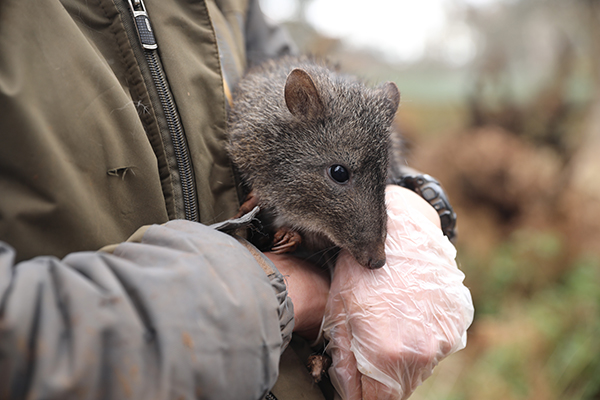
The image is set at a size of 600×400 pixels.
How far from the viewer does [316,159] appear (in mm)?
1832

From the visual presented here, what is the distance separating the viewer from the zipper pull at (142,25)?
1.45 metres

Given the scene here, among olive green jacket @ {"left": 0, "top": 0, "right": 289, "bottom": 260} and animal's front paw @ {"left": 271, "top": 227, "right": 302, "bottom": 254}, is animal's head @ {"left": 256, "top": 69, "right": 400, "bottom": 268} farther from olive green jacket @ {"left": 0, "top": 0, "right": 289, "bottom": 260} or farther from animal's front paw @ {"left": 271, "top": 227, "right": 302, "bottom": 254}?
olive green jacket @ {"left": 0, "top": 0, "right": 289, "bottom": 260}

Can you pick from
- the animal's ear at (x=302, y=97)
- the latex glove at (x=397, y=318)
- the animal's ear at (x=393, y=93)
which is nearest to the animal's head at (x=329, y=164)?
the animal's ear at (x=302, y=97)

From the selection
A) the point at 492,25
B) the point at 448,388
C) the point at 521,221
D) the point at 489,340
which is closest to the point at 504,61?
the point at 492,25

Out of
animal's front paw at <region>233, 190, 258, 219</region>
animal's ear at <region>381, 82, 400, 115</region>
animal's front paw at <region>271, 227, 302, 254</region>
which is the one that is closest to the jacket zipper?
animal's front paw at <region>233, 190, 258, 219</region>

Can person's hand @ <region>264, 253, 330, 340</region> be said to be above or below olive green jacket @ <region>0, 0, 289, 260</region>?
below

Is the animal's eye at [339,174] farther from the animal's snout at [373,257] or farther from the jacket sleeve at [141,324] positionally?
the jacket sleeve at [141,324]

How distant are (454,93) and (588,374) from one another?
997 centimetres

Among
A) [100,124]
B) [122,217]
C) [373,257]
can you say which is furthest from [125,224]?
[373,257]

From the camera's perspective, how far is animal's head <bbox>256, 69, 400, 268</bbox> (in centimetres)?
177

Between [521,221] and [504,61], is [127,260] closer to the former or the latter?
[521,221]

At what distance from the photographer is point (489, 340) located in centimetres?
463

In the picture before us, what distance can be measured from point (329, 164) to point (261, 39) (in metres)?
1.25

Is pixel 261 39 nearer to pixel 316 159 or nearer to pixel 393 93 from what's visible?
pixel 393 93
